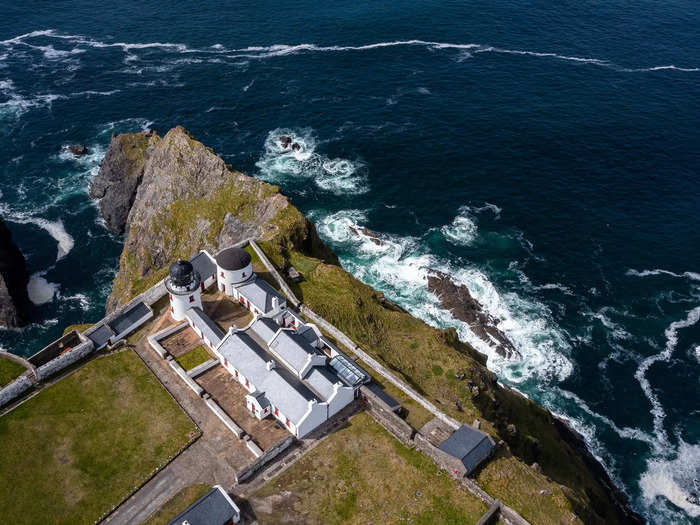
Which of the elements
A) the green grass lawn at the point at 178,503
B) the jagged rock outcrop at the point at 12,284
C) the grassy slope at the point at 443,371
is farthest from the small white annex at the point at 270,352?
the jagged rock outcrop at the point at 12,284

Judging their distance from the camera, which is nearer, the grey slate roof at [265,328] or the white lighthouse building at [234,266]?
the grey slate roof at [265,328]

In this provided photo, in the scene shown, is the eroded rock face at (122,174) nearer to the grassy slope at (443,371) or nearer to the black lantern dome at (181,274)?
the grassy slope at (443,371)

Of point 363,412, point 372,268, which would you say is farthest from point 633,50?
point 363,412

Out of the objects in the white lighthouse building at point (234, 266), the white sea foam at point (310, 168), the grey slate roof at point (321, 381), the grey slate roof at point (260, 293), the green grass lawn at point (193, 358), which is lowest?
the white sea foam at point (310, 168)

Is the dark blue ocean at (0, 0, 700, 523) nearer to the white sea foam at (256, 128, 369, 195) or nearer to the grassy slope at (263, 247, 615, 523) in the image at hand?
the white sea foam at (256, 128, 369, 195)

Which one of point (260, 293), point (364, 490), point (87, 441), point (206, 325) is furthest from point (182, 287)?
point (364, 490)

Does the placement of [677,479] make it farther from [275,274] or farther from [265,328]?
[275,274]

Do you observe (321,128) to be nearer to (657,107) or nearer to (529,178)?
(529,178)
